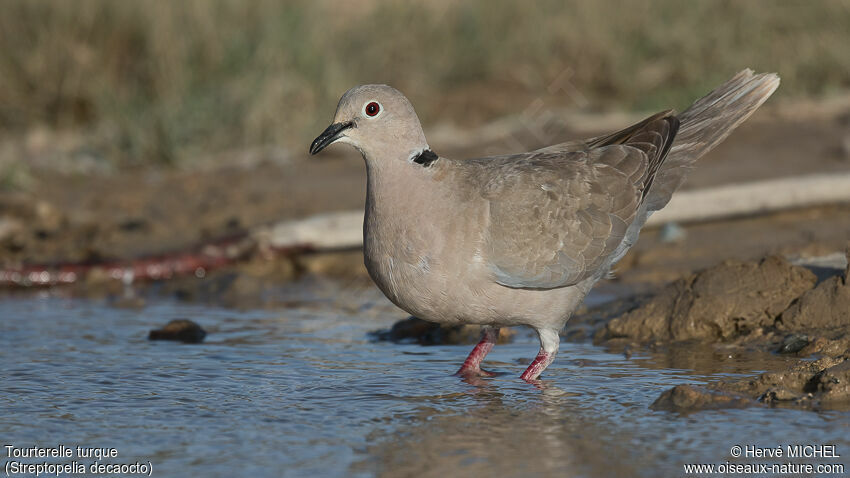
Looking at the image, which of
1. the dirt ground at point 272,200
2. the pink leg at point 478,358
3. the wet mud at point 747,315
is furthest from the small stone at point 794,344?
the dirt ground at point 272,200

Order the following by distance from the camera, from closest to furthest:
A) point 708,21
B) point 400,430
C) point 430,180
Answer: point 400,430 < point 430,180 < point 708,21

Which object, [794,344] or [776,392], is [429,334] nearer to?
[794,344]

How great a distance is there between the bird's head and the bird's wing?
432mm

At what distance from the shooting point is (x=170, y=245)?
8.73 meters

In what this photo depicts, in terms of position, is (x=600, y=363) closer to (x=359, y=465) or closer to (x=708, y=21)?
(x=359, y=465)

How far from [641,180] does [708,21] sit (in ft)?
24.6

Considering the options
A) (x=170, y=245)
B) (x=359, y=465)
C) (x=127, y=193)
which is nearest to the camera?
(x=359, y=465)

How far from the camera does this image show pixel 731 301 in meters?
5.86

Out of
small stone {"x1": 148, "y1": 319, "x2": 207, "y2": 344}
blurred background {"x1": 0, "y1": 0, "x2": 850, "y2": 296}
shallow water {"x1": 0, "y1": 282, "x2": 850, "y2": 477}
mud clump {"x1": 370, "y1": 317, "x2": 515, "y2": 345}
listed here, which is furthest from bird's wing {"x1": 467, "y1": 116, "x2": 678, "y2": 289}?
blurred background {"x1": 0, "y1": 0, "x2": 850, "y2": 296}

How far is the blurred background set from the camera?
938 cm

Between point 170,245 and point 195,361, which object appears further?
point 170,245

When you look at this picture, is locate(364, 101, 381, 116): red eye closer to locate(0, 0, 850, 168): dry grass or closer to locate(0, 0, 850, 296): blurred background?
locate(0, 0, 850, 296): blurred background

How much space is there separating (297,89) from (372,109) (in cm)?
605

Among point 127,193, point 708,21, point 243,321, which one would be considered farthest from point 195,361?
point 708,21
